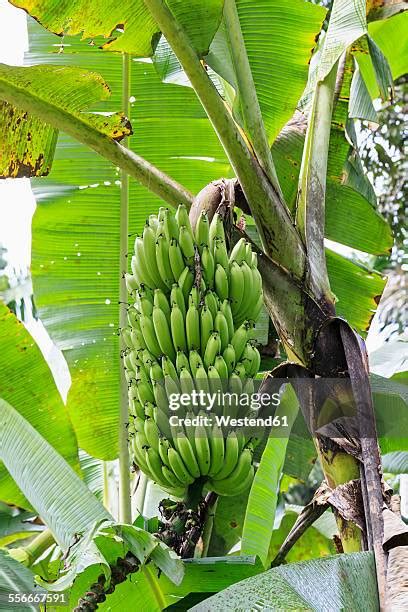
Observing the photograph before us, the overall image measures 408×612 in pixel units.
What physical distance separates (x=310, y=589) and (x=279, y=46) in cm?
126

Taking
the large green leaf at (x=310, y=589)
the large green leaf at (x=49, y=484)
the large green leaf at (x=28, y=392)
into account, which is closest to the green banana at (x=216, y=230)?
the large green leaf at (x=49, y=484)

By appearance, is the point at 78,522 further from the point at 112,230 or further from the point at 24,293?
the point at 24,293

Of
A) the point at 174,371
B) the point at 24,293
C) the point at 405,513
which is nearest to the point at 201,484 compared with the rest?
the point at 174,371

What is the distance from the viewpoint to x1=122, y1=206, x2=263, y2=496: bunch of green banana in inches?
45.4

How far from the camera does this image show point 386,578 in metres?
1.00

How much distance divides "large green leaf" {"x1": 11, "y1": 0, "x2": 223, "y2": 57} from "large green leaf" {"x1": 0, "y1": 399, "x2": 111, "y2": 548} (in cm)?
76

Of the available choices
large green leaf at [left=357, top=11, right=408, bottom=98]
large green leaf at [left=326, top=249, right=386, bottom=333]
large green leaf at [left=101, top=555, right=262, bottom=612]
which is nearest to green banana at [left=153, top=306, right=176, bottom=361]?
large green leaf at [left=101, top=555, right=262, bottom=612]

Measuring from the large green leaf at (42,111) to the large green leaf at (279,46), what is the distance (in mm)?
408

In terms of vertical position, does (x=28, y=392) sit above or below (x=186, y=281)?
below

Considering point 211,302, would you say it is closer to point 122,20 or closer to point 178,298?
point 178,298

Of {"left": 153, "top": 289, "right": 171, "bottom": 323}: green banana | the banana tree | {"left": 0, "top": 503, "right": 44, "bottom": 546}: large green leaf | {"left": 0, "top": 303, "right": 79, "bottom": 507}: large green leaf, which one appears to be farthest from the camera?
{"left": 0, "top": 503, "right": 44, "bottom": 546}: large green leaf

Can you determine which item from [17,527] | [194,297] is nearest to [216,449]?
[194,297]

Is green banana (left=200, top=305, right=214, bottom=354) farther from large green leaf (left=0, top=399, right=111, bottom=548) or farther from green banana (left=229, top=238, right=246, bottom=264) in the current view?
large green leaf (left=0, top=399, right=111, bottom=548)

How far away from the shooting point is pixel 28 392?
5.60 feet
